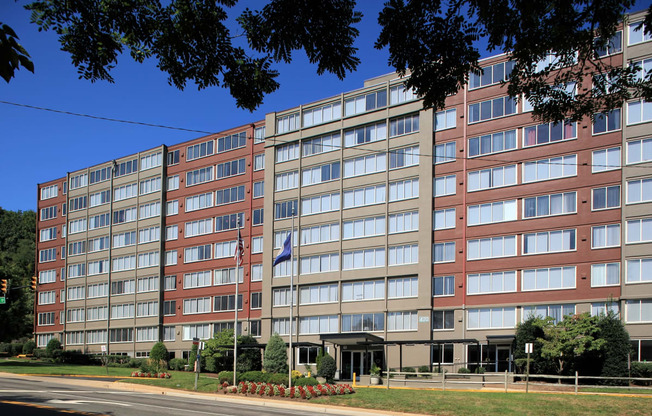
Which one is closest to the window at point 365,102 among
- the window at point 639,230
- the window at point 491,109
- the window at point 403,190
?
the window at point 403,190

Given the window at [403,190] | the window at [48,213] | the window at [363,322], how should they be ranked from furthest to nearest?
the window at [48,213]
the window at [363,322]
the window at [403,190]

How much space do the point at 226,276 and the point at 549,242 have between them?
33203 mm

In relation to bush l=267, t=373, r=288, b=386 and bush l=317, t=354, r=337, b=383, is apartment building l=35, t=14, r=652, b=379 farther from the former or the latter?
bush l=267, t=373, r=288, b=386

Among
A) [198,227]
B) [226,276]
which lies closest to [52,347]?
[198,227]

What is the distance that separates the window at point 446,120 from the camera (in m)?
56.7

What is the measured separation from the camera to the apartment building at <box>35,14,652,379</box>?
1923 inches

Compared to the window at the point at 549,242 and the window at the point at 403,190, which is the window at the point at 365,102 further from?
the window at the point at 549,242

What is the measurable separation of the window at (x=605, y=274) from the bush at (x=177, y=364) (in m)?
39.7

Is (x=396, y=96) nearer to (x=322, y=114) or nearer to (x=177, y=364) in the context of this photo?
(x=322, y=114)

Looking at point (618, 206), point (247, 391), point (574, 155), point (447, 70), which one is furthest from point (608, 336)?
point (447, 70)

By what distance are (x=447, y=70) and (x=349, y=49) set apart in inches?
57.1

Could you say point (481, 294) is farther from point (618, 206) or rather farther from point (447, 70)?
point (447, 70)

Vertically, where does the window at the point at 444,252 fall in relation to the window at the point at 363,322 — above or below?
above

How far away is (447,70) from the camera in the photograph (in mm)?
8992
